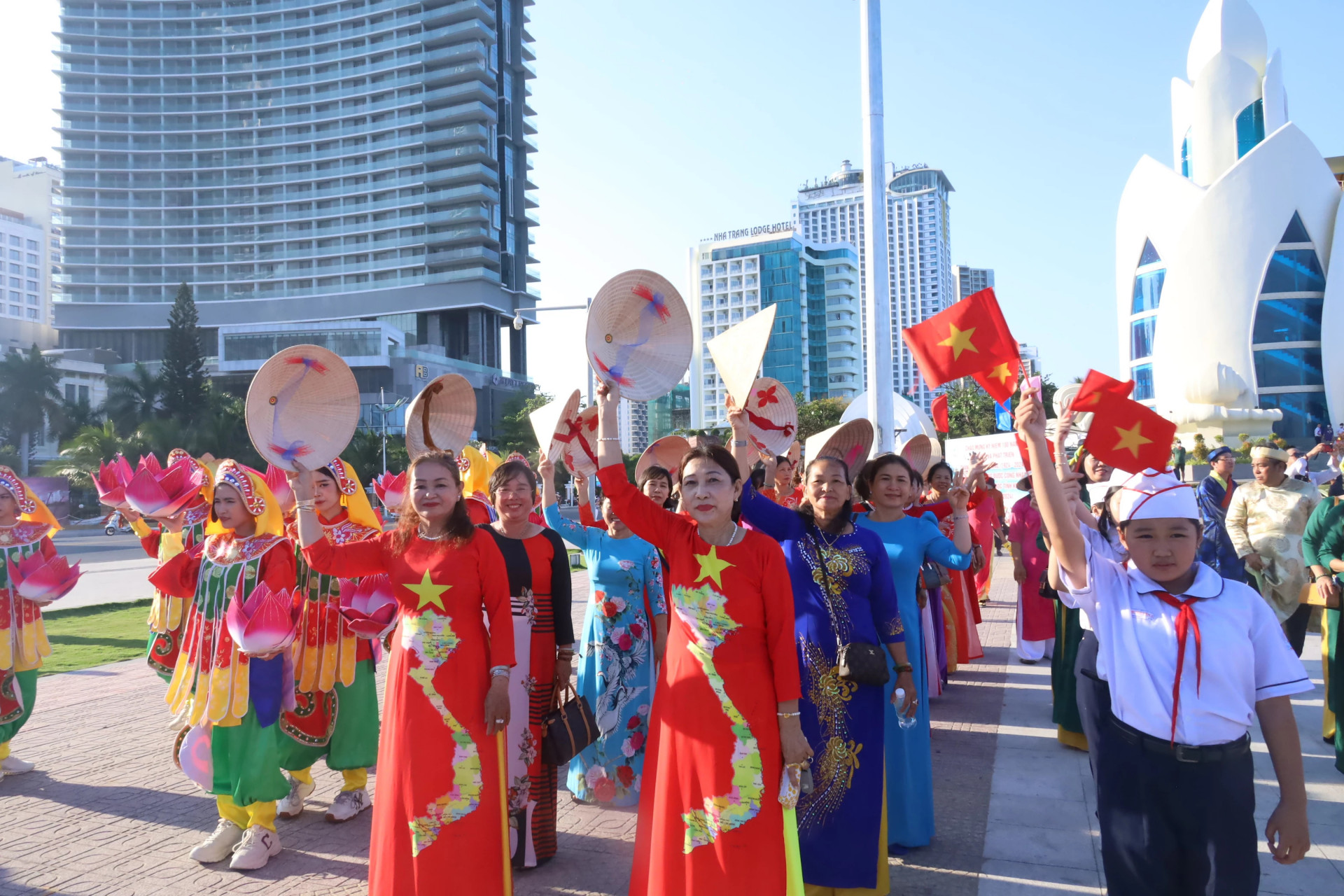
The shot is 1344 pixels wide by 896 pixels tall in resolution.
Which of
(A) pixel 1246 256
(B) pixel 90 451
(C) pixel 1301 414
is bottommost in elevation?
(B) pixel 90 451

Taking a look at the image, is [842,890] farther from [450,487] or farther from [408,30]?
[408,30]

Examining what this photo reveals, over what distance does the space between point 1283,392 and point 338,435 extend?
48.5 m

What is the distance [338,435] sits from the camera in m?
3.42

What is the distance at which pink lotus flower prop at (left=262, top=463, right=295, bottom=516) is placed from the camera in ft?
14.4

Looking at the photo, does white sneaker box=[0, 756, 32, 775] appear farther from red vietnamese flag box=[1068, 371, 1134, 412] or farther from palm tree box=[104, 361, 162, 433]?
palm tree box=[104, 361, 162, 433]

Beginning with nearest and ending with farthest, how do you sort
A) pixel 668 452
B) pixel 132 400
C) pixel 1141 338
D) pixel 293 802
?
pixel 293 802
pixel 668 452
pixel 1141 338
pixel 132 400

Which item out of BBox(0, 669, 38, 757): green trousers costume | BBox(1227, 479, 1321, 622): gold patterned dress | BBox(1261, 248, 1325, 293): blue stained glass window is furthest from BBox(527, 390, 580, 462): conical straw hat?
BBox(1261, 248, 1325, 293): blue stained glass window

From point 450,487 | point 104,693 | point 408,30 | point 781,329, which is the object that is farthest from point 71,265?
point 450,487

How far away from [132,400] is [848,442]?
5489cm

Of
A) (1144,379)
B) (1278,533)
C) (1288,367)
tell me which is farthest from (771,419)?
(1144,379)

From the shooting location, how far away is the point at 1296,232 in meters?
40.9

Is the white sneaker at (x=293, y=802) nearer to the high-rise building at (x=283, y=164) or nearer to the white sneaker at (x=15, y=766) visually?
the white sneaker at (x=15, y=766)

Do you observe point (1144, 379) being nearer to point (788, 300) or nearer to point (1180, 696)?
point (1180, 696)

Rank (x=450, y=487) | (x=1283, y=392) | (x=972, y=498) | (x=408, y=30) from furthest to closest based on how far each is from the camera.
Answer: (x=408, y=30)
(x=1283, y=392)
(x=972, y=498)
(x=450, y=487)
